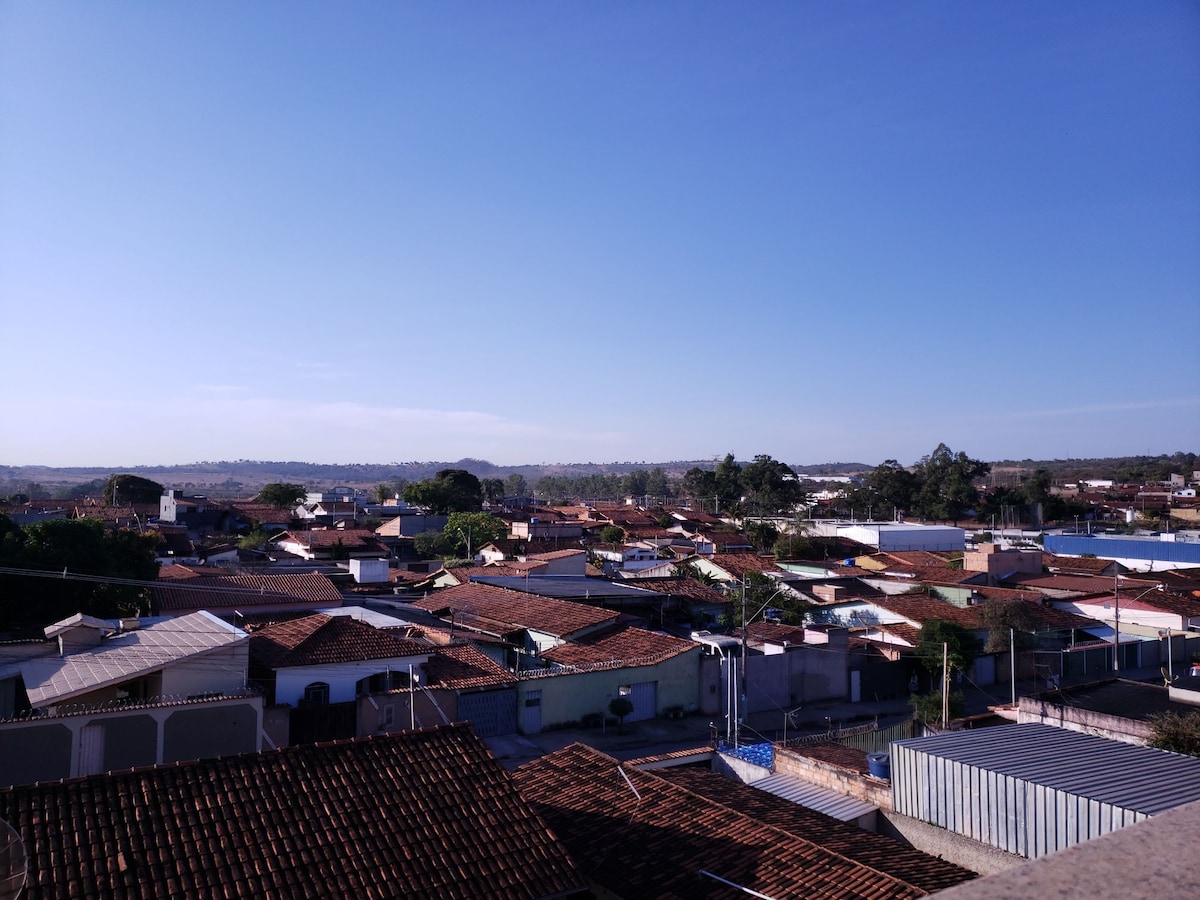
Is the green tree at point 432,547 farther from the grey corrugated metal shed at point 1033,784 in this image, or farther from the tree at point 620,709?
the grey corrugated metal shed at point 1033,784

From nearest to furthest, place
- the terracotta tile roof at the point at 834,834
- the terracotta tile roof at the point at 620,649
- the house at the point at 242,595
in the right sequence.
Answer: the terracotta tile roof at the point at 834,834 → the terracotta tile roof at the point at 620,649 → the house at the point at 242,595

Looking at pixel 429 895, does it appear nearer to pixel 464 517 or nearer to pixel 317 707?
pixel 317 707

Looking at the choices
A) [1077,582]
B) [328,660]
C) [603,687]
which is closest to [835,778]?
[603,687]

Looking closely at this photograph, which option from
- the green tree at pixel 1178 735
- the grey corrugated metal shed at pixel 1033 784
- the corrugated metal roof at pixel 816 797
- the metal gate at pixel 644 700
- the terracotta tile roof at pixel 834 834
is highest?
the grey corrugated metal shed at pixel 1033 784

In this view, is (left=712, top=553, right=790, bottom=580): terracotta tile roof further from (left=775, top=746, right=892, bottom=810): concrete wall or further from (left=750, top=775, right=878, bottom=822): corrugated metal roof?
(left=750, top=775, right=878, bottom=822): corrugated metal roof

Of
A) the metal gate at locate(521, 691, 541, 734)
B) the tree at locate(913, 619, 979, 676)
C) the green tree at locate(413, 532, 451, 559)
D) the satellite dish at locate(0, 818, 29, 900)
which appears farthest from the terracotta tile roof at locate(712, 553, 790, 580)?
the satellite dish at locate(0, 818, 29, 900)

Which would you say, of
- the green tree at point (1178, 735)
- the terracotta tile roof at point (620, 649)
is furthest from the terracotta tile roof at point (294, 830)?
the terracotta tile roof at point (620, 649)
